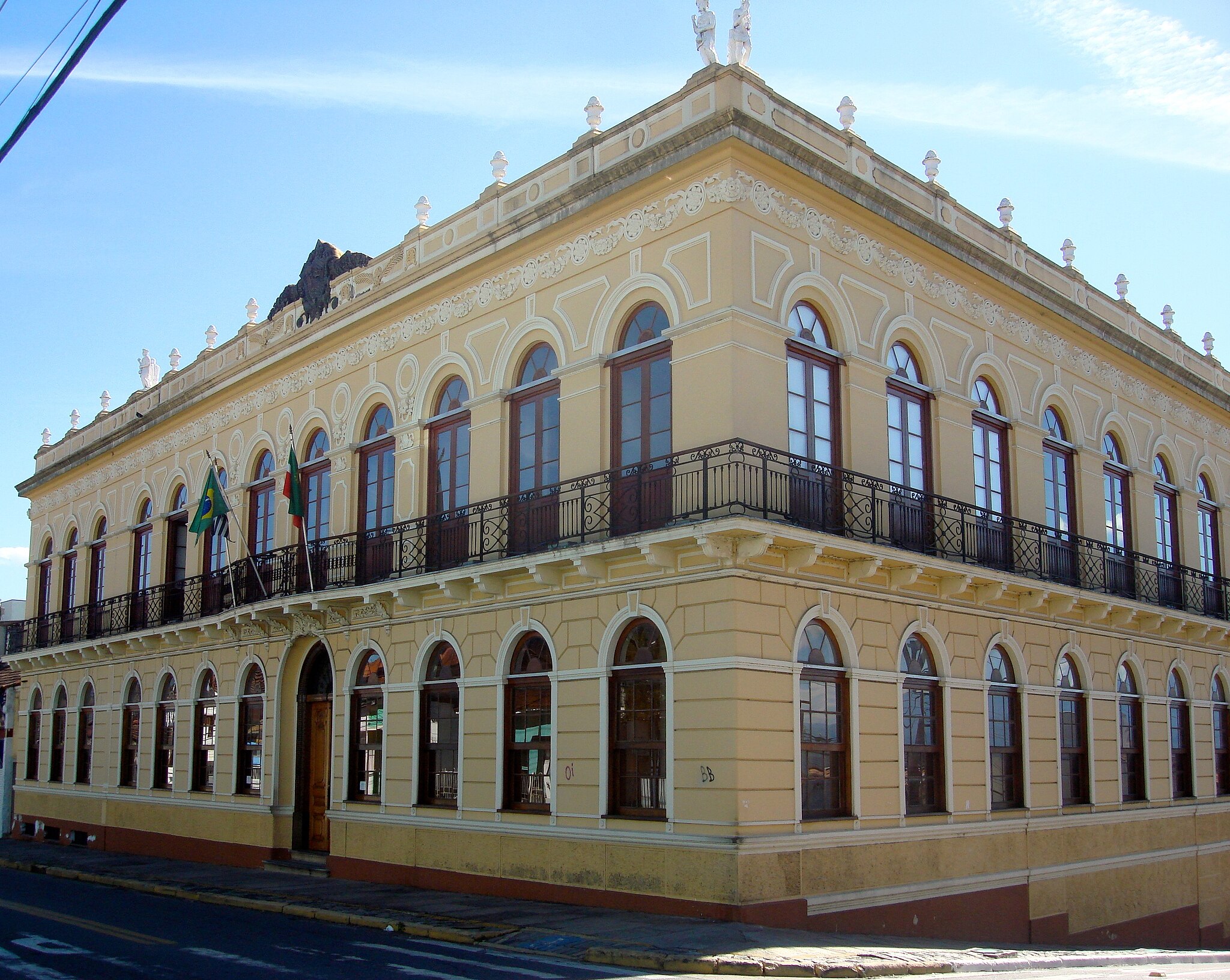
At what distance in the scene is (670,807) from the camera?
47.5 feet

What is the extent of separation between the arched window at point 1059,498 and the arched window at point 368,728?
439 inches

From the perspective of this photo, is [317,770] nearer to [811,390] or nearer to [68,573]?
[811,390]

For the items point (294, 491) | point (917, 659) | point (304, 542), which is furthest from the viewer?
point (294, 491)

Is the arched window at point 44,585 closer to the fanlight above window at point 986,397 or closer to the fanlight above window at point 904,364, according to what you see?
the fanlight above window at point 904,364

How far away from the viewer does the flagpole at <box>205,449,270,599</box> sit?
22406 mm

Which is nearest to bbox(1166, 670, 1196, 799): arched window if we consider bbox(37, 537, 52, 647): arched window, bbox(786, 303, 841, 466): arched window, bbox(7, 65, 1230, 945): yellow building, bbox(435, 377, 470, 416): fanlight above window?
bbox(7, 65, 1230, 945): yellow building

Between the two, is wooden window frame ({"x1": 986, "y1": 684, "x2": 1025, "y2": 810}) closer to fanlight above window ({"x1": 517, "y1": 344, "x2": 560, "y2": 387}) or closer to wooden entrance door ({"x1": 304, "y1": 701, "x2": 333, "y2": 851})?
fanlight above window ({"x1": 517, "y1": 344, "x2": 560, "y2": 387})

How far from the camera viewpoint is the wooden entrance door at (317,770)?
72.7ft

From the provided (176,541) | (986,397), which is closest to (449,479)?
(986,397)

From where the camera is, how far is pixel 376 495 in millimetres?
21172

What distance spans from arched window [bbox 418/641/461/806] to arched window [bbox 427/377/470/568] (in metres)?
1.60

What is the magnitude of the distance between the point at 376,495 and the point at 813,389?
8.63 m

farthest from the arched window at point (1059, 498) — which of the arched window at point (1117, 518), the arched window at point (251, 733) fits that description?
the arched window at point (251, 733)

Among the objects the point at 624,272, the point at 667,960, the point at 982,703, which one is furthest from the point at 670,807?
the point at 624,272
